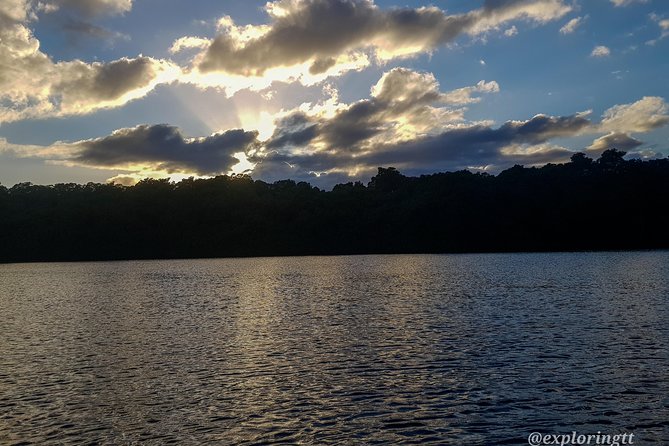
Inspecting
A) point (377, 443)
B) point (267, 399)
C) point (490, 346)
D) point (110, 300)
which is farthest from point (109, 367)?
point (110, 300)

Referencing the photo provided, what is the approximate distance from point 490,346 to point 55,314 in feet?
149

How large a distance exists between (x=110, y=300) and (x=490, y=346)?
5469 centimetres

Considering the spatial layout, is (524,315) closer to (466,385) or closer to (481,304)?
(481,304)

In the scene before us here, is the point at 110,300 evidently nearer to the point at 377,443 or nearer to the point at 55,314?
the point at 55,314

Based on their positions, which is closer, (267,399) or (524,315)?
(267,399)

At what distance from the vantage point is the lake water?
22.6 metres

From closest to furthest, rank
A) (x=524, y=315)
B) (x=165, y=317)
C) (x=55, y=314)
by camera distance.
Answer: (x=524, y=315) < (x=165, y=317) < (x=55, y=314)

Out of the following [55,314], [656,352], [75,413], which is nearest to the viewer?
[75,413]

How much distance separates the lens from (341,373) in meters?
31.5

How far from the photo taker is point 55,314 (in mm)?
62156

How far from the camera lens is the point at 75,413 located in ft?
83.1

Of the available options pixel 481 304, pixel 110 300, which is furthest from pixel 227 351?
pixel 110 300

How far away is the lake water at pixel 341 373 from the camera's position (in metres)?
22.6

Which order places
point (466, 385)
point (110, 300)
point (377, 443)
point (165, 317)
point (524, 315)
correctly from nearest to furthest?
1. point (377, 443)
2. point (466, 385)
3. point (524, 315)
4. point (165, 317)
5. point (110, 300)
